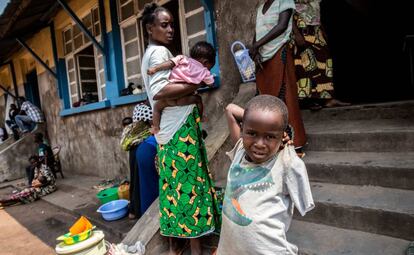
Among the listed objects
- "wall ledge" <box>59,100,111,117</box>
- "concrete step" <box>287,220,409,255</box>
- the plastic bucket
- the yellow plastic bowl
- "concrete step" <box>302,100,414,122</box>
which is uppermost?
"wall ledge" <box>59,100,111,117</box>

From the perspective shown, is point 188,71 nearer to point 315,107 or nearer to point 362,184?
point 362,184

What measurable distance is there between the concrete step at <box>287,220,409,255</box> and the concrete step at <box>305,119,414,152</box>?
0.89 metres

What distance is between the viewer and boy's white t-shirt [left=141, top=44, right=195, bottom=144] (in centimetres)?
206

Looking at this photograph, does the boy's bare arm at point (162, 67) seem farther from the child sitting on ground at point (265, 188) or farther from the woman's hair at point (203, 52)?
the child sitting on ground at point (265, 188)

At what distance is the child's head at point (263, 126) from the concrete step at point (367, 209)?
3.38 ft

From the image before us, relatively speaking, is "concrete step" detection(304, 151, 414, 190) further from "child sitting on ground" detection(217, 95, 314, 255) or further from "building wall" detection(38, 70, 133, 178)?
"building wall" detection(38, 70, 133, 178)

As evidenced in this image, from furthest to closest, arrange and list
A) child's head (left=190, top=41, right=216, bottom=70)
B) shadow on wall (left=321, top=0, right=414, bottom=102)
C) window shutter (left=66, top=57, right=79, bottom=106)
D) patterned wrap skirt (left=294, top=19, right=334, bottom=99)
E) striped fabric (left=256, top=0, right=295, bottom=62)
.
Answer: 1. window shutter (left=66, top=57, right=79, bottom=106)
2. shadow on wall (left=321, top=0, right=414, bottom=102)
3. patterned wrap skirt (left=294, top=19, right=334, bottom=99)
4. striped fabric (left=256, top=0, right=295, bottom=62)
5. child's head (left=190, top=41, right=216, bottom=70)

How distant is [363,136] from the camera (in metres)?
2.60

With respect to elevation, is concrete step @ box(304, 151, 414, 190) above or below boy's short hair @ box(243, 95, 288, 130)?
below

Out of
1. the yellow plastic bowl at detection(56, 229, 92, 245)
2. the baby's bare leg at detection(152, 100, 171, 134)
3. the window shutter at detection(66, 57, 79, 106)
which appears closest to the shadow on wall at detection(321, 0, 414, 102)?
the baby's bare leg at detection(152, 100, 171, 134)

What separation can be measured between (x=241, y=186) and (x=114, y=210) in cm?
253

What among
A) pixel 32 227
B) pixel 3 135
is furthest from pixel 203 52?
pixel 3 135

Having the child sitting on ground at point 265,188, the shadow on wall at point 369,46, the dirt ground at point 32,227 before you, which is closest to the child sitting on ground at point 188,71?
the child sitting on ground at point 265,188

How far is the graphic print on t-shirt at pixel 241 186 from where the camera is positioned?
1.38 metres
